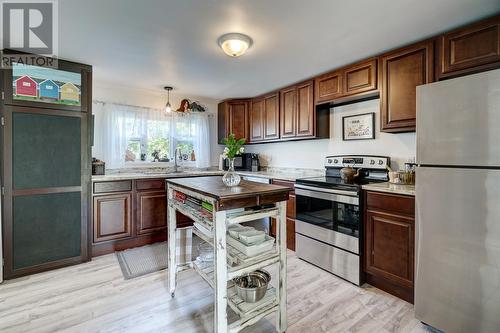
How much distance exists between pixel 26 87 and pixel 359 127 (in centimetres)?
377

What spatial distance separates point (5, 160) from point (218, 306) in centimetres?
261

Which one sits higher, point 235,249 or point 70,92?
point 70,92

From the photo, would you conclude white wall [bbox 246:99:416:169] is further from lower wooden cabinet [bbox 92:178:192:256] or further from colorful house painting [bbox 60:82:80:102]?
colorful house painting [bbox 60:82:80:102]

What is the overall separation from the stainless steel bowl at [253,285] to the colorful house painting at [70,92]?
8.76 feet

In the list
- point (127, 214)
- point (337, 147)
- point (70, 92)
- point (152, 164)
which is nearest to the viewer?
point (70, 92)

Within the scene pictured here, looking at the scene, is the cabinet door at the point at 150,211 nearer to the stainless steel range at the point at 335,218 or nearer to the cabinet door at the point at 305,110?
the stainless steel range at the point at 335,218

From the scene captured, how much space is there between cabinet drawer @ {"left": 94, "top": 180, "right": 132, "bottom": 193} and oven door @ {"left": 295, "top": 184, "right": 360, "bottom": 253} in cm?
224

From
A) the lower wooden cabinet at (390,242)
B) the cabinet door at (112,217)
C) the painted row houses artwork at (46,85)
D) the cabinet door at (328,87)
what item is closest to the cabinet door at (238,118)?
the cabinet door at (328,87)

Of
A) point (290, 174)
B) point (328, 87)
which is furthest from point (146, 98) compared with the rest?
point (328, 87)

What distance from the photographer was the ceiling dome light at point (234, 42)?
6.75 feet

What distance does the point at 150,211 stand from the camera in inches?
131

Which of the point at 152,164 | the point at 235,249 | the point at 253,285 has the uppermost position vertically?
the point at 152,164

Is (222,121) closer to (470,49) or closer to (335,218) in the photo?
(335,218)

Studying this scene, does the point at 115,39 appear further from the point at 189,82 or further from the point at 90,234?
the point at 90,234
